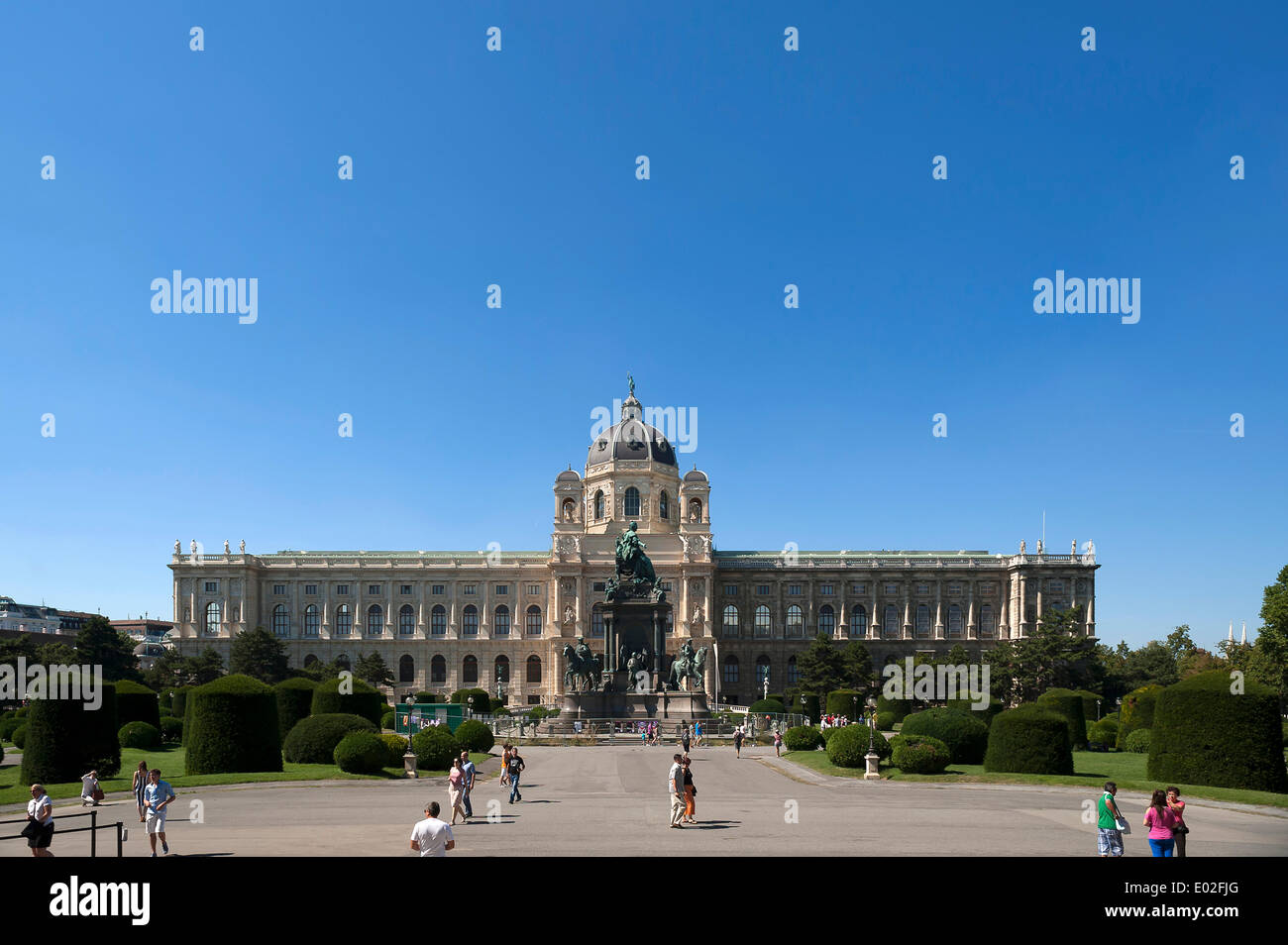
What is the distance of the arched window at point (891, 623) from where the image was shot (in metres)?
107

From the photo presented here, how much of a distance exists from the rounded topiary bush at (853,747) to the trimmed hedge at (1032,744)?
3.32 metres

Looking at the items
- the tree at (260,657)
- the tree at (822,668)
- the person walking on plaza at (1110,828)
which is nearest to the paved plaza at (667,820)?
the person walking on plaza at (1110,828)

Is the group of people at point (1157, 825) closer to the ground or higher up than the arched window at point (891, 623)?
higher up

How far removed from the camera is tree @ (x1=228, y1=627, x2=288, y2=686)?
90000 millimetres

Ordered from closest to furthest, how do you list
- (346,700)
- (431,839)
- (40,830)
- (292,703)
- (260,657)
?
(431,839), (40,830), (292,703), (346,700), (260,657)

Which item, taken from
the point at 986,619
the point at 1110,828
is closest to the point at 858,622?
the point at 986,619

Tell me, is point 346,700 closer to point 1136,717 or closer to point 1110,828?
point 1110,828

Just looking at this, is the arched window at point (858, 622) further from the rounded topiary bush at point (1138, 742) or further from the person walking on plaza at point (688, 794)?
the person walking on plaza at point (688, 794)

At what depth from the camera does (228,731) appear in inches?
1212

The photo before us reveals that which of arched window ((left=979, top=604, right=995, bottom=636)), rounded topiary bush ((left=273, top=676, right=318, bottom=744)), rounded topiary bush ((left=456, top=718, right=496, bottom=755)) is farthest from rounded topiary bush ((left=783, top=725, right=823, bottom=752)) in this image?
arched window ((left=979, top=604, right=995, bottom=636))

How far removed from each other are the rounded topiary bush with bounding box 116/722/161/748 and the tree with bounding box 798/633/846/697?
51.6 metres

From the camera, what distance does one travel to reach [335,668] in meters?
92.1

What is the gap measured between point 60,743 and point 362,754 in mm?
7991
